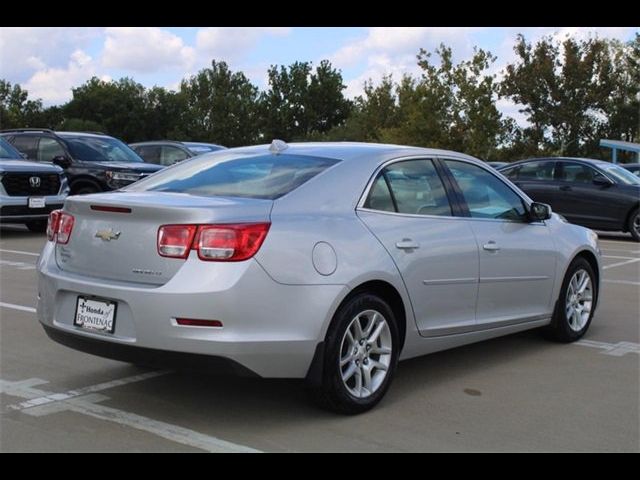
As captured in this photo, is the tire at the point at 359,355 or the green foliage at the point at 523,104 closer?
the tire at the point at 359,355

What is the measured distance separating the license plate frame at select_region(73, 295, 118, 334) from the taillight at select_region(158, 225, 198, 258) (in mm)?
414

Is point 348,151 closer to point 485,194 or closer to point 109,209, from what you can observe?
point 485,194

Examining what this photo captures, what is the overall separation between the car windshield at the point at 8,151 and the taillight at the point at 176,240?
35.7ft

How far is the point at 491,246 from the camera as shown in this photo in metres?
5.59

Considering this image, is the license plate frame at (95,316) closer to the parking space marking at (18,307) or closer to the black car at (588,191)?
the parking space marking at (18,307)

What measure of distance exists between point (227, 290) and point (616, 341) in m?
4.02

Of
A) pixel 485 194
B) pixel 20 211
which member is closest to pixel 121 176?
pixel 20 211

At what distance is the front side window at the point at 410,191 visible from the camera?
16.4ft

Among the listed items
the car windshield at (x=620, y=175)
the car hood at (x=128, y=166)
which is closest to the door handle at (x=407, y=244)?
the car hood at (x=128, y=166)

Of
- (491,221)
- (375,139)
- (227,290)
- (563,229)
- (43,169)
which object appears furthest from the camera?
(375,139)

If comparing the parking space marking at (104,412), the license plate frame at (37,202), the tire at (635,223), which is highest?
the tire at (635,223)

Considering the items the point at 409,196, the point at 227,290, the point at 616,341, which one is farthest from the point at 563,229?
the point at 227,290
